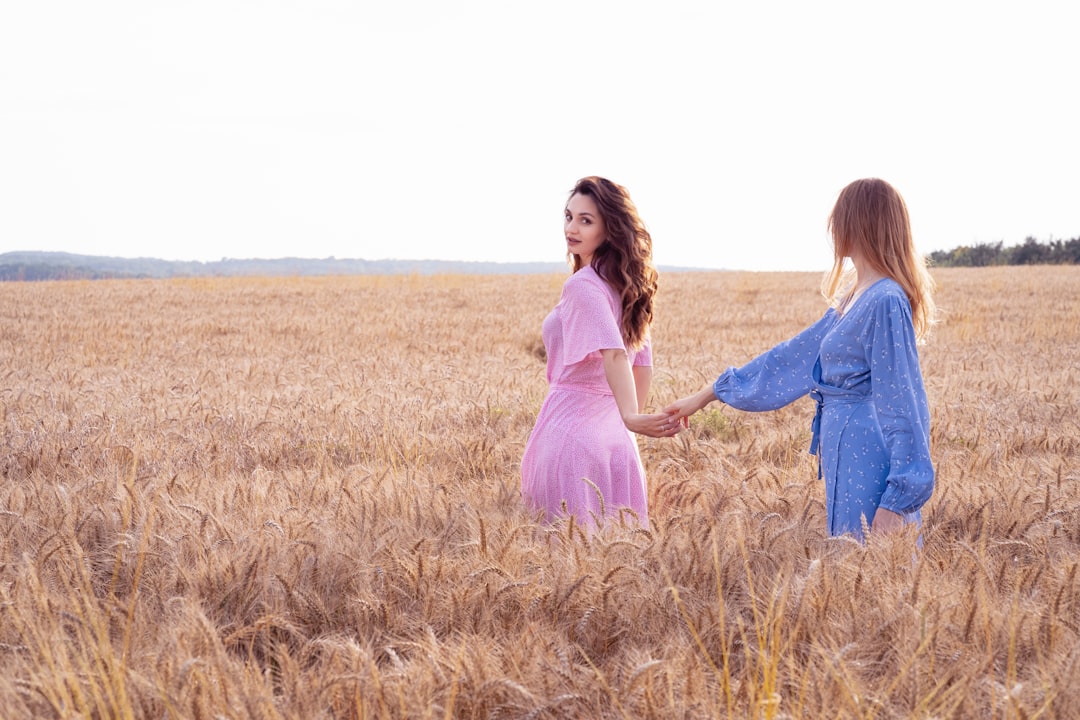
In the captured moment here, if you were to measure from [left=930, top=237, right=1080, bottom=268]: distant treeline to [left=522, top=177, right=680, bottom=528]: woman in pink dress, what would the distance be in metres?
46.2

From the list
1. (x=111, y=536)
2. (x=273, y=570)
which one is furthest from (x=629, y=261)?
(x=111, y=536)

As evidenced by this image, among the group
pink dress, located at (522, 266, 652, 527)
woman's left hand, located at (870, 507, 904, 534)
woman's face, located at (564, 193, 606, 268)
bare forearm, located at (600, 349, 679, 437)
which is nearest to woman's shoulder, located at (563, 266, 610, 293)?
pink dress, located at (522, 266, 652, 527)

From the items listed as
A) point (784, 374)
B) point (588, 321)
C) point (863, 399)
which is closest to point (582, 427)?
point (588, 321)

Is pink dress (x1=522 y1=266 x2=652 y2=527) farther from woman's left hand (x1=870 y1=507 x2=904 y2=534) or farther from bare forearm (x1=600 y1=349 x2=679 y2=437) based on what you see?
woman's left hand (x1=870 y1=507 x2=904 y2=534)

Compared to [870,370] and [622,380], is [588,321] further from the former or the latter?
[870,370]

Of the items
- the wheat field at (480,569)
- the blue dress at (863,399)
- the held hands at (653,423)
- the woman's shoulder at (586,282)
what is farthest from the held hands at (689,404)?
the woman's shoulder at (586,282)

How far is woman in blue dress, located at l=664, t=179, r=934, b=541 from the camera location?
315 centimetres

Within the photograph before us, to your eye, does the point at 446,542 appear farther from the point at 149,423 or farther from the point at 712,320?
the point at 712,320

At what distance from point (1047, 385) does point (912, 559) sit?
5712 millimetres

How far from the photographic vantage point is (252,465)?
5.14m

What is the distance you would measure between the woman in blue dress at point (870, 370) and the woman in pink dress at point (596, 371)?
2.18ft

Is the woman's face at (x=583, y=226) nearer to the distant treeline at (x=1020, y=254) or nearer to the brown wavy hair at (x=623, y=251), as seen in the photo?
the brown wavy hair at (x=623, y=251)

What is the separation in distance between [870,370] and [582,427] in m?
1.20

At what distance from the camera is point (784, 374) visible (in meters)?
3.64
